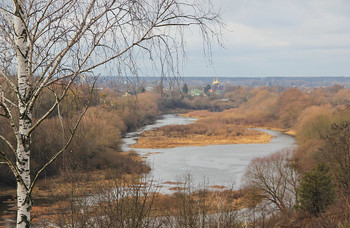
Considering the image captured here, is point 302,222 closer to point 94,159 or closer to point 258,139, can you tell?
point 94,159

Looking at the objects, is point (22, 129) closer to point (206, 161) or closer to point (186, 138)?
point (206, 161)

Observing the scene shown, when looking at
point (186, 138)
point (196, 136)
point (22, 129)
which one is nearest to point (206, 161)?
point (186, 138)

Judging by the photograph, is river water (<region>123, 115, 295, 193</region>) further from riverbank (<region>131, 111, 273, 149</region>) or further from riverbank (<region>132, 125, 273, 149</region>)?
riverbank (<region>131, 111, 273, 149</region>)

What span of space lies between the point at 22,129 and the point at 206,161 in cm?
2986

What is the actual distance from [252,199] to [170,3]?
18.4m

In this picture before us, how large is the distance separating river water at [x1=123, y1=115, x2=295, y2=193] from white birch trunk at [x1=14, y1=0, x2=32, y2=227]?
1739 centimetres

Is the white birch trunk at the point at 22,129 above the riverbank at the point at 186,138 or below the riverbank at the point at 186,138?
above

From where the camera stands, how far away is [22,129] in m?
3.54

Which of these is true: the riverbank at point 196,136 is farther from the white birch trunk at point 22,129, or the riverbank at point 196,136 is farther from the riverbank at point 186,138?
the white birch trunk at point 22,129

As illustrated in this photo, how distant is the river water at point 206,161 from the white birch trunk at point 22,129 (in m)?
17.4

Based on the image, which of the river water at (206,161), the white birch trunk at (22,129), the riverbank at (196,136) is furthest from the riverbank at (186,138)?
the white birch trunk at (22,129)

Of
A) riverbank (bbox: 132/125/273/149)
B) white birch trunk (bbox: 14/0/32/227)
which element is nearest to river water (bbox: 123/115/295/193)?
riverbank (bbox: 132/125/273/149)

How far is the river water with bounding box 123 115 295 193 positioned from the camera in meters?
25.8

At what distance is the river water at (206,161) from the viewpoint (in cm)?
2580
